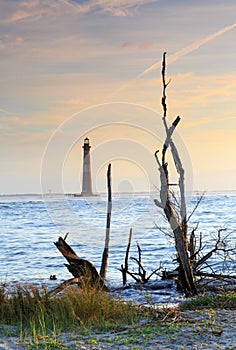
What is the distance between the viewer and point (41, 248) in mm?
28578

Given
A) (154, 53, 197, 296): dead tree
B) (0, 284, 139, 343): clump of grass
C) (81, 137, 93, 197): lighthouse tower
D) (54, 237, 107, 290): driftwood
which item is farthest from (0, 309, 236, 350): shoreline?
(81, 137, 93, 197): lighthouse tower

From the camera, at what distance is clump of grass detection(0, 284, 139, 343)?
359 inches

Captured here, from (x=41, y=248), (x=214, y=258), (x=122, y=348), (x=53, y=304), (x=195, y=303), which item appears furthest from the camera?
(x=41, y=248)

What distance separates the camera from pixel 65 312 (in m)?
9.43

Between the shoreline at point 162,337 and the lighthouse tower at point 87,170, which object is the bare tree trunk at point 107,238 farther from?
the shoreline at point 162,337

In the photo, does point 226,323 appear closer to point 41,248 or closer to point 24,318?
point 24,318

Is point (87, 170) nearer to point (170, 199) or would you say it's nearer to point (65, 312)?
point (170, 199)

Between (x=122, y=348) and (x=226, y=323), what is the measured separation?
217 cm

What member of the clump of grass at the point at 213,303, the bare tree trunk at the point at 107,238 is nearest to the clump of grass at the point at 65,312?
the clump of grass at the point at 213,303

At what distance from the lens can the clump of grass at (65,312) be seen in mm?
9117

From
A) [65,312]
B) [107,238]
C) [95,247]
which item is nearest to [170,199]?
[107,238]

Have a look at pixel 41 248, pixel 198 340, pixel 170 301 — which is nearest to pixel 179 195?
pixel 170 301

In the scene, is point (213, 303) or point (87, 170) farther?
point (87, 170)

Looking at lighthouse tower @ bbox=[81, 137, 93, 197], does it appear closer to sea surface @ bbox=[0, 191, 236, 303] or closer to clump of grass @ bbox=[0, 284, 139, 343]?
sea surface @ bbox=[0, 191, 236, 303]
